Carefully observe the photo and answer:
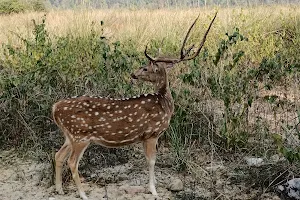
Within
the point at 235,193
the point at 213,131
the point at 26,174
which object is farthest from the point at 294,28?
the point at 26,174

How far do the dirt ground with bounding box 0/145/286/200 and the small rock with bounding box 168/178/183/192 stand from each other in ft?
0.12

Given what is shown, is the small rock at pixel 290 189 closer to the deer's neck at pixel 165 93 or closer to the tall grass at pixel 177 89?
the tall grass at pixel 177 89

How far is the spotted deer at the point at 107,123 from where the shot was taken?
457cm

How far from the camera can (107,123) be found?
15.1ft

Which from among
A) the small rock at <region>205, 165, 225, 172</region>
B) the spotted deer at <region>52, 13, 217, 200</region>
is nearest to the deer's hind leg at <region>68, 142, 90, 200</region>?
the spotted deer at <region>52, 13, 217, 200</region>

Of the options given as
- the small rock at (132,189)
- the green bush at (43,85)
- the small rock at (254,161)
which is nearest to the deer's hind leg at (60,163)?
the small rock at (132,189)

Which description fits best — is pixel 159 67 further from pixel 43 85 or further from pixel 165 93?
pixel 43 85

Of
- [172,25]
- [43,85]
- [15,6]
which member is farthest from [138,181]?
[15,6]

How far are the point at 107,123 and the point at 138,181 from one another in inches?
32.3

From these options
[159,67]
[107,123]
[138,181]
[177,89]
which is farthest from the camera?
[177,89]

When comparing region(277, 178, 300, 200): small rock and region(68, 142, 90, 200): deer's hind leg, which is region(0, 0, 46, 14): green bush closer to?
A: region(68, 142, 90, 200): deer's hind leg

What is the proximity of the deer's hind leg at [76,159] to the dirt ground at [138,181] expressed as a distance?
0.42ft

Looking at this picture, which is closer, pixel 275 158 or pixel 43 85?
pixel 275 158

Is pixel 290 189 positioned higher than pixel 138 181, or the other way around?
pixel 290 189
